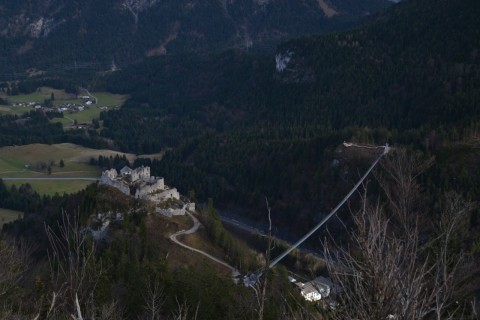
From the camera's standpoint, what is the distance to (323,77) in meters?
150

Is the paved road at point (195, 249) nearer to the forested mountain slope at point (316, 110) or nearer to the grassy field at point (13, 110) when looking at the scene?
the forested mountain slope at point (316, 110)

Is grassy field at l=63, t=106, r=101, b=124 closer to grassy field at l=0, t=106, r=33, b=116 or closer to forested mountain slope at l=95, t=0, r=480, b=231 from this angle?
forested mountain slope at l=95, t=0, r=480, b=231

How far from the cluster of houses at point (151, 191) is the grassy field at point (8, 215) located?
2311 cm

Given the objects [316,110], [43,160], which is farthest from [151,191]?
[316,110]

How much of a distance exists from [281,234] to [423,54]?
227 feet

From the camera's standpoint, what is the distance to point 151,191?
2645 inches

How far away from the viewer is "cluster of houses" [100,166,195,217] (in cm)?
6631

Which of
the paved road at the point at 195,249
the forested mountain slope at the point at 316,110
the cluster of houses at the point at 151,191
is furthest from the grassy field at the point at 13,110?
the paved road at the point at 195,249

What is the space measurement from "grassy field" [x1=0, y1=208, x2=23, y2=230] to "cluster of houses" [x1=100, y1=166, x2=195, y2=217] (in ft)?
75.8

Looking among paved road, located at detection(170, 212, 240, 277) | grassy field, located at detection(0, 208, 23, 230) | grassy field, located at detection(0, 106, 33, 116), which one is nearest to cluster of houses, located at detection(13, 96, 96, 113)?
grassy field, located at detection(0, 106, 33, 116)

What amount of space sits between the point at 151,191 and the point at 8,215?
1363 inches

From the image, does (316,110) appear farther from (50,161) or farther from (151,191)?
(151,191)

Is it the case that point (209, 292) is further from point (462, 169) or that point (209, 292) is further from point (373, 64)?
point (373, 64)


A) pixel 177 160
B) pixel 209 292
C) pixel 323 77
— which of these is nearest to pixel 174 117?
pixel 323 77
